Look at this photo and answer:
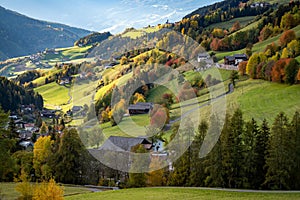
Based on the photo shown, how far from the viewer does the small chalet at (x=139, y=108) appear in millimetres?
54062

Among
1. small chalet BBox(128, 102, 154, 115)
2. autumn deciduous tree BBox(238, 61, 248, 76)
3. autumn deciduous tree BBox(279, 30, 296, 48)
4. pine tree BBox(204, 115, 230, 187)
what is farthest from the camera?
autumn deciduous tree BBox(279, 30, 296, 48)

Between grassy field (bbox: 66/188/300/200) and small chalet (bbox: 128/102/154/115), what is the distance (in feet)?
91.1

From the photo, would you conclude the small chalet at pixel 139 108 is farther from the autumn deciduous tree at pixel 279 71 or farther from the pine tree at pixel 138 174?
the pine tree at pixel 138 174

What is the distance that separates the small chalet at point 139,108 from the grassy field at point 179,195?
27.8 m

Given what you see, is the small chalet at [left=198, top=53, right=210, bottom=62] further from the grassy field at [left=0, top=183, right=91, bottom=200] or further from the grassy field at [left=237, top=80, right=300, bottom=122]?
the grassy field at [left=0, top=183, right=91, bottom=200]

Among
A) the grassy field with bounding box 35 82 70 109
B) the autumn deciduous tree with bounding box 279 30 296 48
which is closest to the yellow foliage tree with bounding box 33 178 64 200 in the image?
the autumn deciduous tree with bounding box 279 30 296 48

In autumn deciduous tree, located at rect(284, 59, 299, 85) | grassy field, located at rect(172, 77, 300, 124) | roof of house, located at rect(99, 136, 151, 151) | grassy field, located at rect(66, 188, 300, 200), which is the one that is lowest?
grassy field, located at rect(66, 188, 300, 200)

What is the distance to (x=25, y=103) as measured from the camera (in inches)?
4567

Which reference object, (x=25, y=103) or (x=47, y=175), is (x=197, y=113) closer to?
(x=47, y=175)

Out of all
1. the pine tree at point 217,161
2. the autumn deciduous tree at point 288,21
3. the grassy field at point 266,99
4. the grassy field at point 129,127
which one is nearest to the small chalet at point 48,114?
the grassy field at point 129,127

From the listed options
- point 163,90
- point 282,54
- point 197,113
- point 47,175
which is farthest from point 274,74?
point 47,175

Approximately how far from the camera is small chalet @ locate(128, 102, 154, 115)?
177 ft

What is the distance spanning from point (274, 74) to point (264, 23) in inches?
1762

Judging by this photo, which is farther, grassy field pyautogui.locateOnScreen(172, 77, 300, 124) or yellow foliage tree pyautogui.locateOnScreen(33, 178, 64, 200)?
grassy field pyautogui.locateOnScreen(172, 77, 300, 124)
